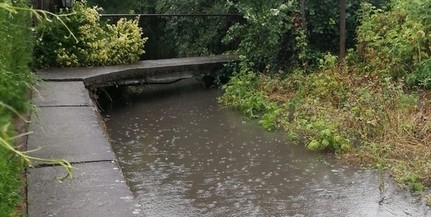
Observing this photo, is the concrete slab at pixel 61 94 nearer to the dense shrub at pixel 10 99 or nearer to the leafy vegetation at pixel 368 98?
the dense shrub at pixel 10 99

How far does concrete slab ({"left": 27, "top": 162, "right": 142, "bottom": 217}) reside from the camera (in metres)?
3.11

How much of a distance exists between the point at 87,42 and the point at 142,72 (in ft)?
3.07

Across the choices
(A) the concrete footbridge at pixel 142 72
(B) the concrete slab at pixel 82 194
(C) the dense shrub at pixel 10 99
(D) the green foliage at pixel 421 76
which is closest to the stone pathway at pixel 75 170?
(B) the concrete slab at pixel 82 194

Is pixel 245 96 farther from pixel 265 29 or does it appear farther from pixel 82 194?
pixel 82 194

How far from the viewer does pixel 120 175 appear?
3.77 metres

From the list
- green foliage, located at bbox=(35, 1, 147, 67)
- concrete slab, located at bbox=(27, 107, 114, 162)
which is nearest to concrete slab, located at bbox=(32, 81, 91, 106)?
concrete slab, located at bbox=(27, 107, 114, 162)

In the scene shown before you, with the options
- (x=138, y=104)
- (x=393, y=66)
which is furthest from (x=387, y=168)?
(x=138, y=104)

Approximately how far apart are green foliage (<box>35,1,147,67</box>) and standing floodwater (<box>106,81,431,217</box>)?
1568mm

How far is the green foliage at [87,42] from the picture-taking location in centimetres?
805

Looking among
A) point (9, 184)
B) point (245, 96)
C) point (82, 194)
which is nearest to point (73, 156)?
point (82, 194)

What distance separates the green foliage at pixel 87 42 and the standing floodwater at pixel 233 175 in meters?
1.57

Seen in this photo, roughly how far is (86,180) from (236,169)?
5.85 ft

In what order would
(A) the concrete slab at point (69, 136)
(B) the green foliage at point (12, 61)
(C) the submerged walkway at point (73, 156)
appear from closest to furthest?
(B) the green foliage at point (12, 61), (C) the submerged walkway at point (73, 156), (A) the concrete slab at point (69, 136)

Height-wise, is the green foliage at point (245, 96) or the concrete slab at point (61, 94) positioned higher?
the concrete slab at point (61, 94)
